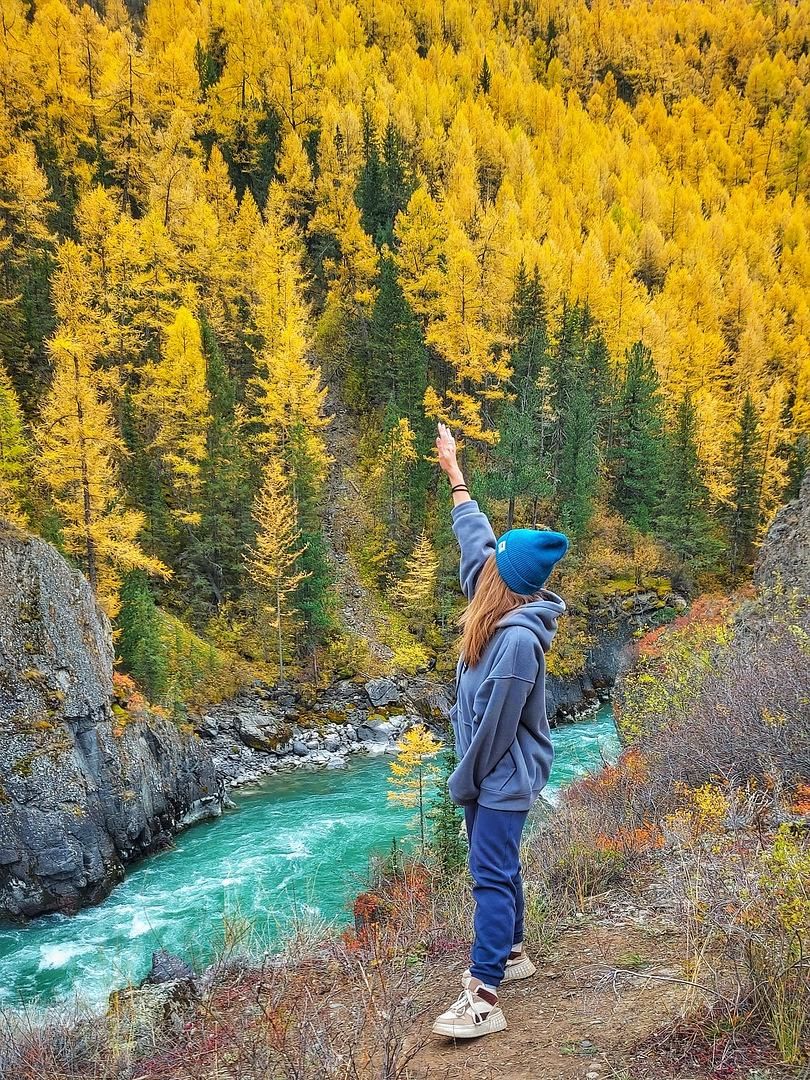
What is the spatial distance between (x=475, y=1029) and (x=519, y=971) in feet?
1.93

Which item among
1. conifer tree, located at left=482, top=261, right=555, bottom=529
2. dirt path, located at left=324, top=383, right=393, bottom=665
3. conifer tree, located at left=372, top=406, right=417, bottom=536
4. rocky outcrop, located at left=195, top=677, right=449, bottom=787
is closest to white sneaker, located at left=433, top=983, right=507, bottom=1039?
rocky outcrop, located at left=195, top=677, right=449, bottom=787

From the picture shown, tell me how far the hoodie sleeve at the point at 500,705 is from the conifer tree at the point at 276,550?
22214mm

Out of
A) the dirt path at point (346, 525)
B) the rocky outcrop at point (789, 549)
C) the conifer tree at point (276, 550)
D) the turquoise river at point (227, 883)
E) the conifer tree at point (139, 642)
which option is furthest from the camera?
the dirt path at point (346, 525)

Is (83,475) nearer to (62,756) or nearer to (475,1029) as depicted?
(62,756)

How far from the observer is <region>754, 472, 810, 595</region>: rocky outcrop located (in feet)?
38.4

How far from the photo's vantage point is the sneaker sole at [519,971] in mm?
3170

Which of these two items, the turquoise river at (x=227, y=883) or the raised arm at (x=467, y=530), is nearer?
the raised arm at (x=467, y=530)

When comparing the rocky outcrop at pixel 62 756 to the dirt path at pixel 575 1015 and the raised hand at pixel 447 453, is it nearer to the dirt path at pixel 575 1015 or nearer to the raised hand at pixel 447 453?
the dirt path at pixel 575 1015

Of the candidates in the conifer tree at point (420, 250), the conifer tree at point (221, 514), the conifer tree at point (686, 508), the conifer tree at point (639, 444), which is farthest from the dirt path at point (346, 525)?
the conifer tree at point (686, 508)

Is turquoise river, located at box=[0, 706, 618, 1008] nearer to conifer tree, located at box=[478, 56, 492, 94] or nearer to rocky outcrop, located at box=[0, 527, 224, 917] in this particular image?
rocky outcrop, located at box=[0, 527, 224, 917]

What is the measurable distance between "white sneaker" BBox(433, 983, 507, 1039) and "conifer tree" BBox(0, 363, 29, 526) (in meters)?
17.7

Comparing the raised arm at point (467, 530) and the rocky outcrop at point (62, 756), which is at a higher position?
the raised arm at point (467, 530)

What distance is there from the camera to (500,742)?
2.74 m

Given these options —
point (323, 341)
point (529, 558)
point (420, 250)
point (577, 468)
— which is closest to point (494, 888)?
point (529, 558)
